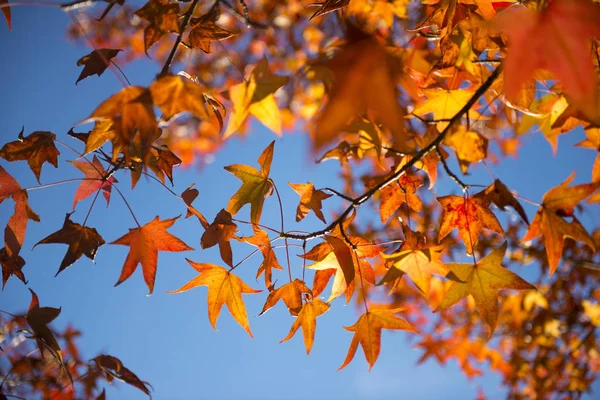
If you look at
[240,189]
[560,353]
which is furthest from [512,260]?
[240,189]

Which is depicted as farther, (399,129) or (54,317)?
(54,317)

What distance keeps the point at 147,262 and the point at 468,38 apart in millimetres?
1142

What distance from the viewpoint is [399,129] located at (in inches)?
25.9

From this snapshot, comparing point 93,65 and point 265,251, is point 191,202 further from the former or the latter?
point 93,65

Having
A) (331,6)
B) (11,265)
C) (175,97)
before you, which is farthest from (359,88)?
(11,265)

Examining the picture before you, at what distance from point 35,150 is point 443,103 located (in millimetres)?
1282

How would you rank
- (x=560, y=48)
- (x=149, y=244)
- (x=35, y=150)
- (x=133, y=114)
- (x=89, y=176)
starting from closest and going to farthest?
(x=560, y=48)
(x=133, y=114)
(x=149, y=244)
(x=35, y=150)
(x=89, y=176)

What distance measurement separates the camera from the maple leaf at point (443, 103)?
4.43 ft

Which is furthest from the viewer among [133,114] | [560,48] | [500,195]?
[500,195]

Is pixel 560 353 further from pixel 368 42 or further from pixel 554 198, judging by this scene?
pixel 368 42

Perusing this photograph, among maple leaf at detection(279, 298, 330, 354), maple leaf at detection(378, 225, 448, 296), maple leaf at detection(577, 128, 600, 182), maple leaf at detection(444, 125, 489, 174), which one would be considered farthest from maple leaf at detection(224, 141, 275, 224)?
maple leaf at detection(577, 128, 600, 182)

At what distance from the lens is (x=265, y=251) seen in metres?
1.20

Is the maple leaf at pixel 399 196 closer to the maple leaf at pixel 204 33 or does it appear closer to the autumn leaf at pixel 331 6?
the autumn leaf at pixel 331 6

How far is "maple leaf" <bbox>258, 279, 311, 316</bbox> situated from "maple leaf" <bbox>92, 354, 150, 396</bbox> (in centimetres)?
Answer: 41
